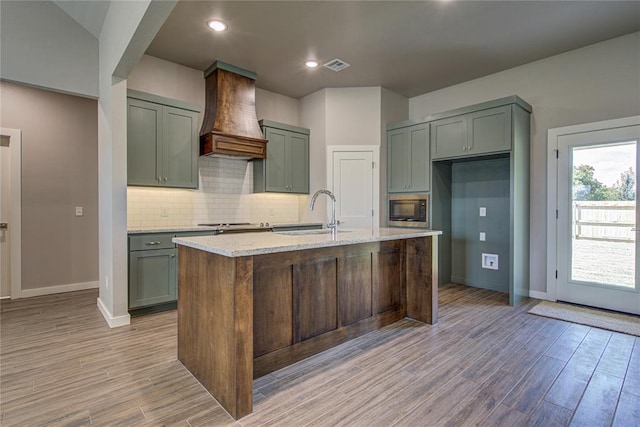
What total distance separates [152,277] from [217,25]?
8.86 ft

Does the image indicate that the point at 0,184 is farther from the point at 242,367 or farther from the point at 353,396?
the point at 353,396

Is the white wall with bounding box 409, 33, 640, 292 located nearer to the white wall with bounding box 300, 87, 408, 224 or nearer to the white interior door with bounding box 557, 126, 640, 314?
the white interior door with bounding box 557, 126, 640, 314

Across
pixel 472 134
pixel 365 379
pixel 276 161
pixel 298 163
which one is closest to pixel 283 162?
pixel 276 161

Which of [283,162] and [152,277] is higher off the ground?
[283,162]

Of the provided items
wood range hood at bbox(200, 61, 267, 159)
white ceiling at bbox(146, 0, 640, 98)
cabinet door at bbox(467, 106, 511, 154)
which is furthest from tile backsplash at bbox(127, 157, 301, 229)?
cabinet door at bbox(467, 106, 511, 154)

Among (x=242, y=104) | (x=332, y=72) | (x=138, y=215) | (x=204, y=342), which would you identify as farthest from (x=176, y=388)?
(x=332, y=72)

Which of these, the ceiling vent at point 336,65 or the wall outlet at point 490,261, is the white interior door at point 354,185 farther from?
the wall outlet at point 490,261

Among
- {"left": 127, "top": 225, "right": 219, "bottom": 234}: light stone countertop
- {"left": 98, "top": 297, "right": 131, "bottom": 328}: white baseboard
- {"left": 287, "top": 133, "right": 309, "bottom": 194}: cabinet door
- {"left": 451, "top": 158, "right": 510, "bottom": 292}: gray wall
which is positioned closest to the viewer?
{"left": 98, "top": 297, "right": 131, "bottom": 328}: white baseboard

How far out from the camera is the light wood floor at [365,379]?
6.07ft

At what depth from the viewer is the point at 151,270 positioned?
3549 mm

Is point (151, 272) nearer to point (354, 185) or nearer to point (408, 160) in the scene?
point (354, 185)

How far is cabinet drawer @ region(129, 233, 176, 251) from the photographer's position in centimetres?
343

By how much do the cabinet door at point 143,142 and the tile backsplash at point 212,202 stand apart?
401 mm

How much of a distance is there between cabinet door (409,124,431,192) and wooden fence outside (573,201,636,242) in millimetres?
1772
